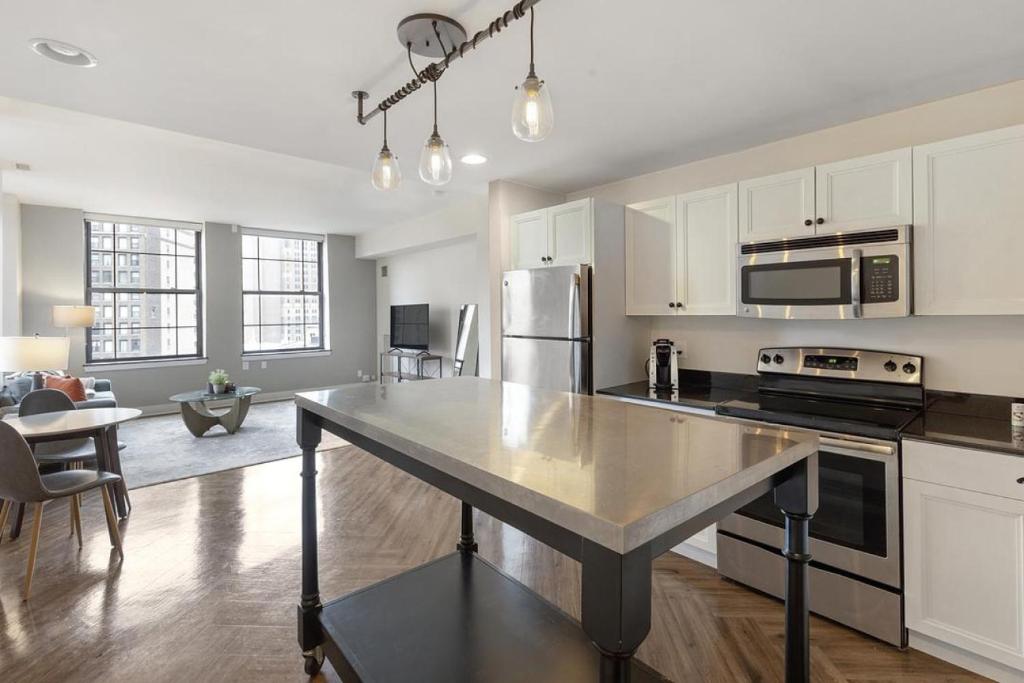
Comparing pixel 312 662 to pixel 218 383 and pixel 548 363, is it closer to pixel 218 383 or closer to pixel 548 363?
pixel 548 363

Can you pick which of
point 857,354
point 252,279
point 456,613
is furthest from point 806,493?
Result: point 252,279

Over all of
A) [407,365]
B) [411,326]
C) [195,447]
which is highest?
[411,326]

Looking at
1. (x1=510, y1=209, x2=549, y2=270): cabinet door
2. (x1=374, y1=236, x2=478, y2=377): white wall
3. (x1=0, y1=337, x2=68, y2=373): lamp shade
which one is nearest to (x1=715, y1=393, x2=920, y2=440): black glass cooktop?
(x1=510, y1=209, x2=549, y2=270): cabinet door

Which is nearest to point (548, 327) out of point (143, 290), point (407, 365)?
point (407, 365)

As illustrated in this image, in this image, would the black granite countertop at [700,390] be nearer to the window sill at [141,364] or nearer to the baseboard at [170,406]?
the baseboard at [170,406]

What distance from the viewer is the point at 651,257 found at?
328 cm

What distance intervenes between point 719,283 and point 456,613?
229 centimetres

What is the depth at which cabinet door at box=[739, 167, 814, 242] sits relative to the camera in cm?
258

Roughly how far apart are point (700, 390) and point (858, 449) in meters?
1.16

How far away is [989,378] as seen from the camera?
2.31 m

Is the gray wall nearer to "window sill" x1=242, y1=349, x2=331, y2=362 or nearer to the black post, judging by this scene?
"window sill" x1=242, y1=349, x2=331, y2=362

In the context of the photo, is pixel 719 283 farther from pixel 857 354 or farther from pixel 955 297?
pixel 955 297

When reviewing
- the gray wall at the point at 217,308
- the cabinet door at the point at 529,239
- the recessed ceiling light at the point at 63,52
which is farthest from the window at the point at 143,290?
the cabinet door at the point at 529,239

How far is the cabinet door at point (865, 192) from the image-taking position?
2283 millimetres
